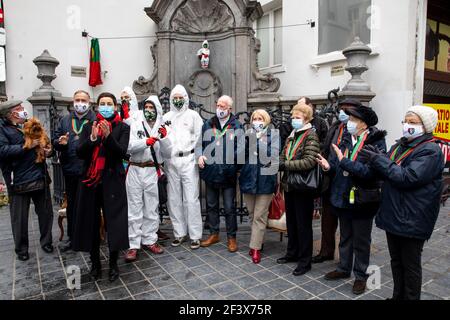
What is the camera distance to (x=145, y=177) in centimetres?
432

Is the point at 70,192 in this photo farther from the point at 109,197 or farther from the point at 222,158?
the point at 222,158

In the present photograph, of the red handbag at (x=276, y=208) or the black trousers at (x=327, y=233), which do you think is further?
the red handbag at (x=276, y=208)

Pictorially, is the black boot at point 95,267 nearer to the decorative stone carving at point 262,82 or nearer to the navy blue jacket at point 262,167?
the navy blue jacket at point 262,167

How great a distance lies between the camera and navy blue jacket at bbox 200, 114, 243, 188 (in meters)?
4.37

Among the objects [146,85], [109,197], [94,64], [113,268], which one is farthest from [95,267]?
[94,64]

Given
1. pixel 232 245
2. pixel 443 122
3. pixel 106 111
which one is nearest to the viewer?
pixel 106 111

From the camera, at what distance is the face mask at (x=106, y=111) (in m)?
3.60

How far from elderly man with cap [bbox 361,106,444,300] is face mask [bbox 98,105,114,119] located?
2.53 m

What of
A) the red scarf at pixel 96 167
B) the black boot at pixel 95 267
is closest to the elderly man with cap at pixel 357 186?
the red scarf at pixel 96 167

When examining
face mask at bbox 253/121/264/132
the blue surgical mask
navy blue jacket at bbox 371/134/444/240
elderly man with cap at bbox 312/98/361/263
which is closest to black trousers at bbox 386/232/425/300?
navy blue jacket at bbox 371/134/444/240

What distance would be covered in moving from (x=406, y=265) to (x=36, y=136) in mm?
4281

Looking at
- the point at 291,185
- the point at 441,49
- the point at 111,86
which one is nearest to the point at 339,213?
the point at 291,185

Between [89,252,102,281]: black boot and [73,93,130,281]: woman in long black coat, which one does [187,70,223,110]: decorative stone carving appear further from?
[89,252,102,281]: black boot

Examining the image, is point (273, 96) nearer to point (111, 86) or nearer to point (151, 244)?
point (111, 86)
